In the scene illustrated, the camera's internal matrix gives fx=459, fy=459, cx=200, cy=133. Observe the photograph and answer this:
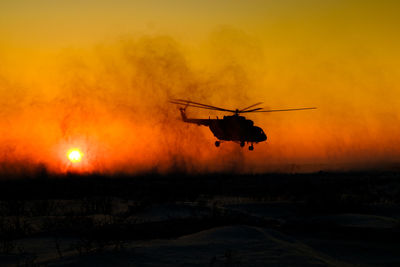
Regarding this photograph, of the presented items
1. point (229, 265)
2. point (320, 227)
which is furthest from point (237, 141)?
point (229, 265)

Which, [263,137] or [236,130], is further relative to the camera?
[263,137]

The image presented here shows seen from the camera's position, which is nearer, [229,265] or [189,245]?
[229,265]

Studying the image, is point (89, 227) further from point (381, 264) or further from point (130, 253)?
point (381, 264)

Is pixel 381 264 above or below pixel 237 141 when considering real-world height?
below

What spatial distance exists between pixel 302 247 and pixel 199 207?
23.6ft

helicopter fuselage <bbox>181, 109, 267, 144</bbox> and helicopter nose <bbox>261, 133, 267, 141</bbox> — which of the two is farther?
helicopter nose <bbox>261, 133, 267, 141</bbox>

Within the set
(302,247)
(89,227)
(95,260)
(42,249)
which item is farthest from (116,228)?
(302,247)

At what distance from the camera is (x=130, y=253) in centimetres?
730

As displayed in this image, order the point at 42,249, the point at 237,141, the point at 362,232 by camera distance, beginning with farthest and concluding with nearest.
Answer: the point at 237,141 → the point at 362,232 → the point at 42,249

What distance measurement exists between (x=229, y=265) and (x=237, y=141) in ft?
80.7

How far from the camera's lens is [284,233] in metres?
9.94

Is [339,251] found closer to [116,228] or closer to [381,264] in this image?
[381,264]

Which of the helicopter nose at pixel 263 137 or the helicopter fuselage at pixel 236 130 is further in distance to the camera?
the helicopter nose at pixel 263 137

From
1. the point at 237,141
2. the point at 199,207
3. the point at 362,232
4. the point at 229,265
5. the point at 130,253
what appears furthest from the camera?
the point at 237,141
